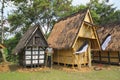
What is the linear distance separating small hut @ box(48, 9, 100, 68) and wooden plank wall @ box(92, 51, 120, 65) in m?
1.89

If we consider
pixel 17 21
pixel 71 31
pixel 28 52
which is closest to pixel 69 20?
pixel 71 31

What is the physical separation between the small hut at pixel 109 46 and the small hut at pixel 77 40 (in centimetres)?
151

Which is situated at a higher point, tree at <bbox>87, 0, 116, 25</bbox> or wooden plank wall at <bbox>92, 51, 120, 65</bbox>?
tree at <bbox>87, 0, 116, 25</bbox>

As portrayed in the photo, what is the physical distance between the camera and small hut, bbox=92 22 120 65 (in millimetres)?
22781

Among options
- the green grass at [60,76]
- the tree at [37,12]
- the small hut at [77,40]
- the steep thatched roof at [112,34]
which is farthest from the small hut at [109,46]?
the tree at [37,12]

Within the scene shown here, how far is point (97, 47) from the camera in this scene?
2380 centimetres

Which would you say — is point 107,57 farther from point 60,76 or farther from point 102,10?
point 102,10

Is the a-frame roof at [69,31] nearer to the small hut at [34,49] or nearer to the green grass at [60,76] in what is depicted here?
the small hut at [34,49]

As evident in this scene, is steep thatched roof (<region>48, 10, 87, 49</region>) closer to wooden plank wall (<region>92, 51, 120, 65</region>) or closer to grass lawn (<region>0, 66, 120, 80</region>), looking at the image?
grass lawn (<region>0, 66, 120, 80</region>)

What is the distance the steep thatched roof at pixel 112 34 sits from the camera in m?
22.5

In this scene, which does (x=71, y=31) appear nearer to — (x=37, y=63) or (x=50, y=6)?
(x=37, y=63)

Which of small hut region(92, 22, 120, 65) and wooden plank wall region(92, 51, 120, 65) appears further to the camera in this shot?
wooden plank wall region(92, 51, 120, 65)

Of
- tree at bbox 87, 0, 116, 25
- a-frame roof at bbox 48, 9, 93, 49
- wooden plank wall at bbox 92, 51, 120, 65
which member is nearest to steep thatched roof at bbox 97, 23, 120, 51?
wooden plank wall at bbox 92, 51, 120, 65

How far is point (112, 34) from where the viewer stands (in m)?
24.8
